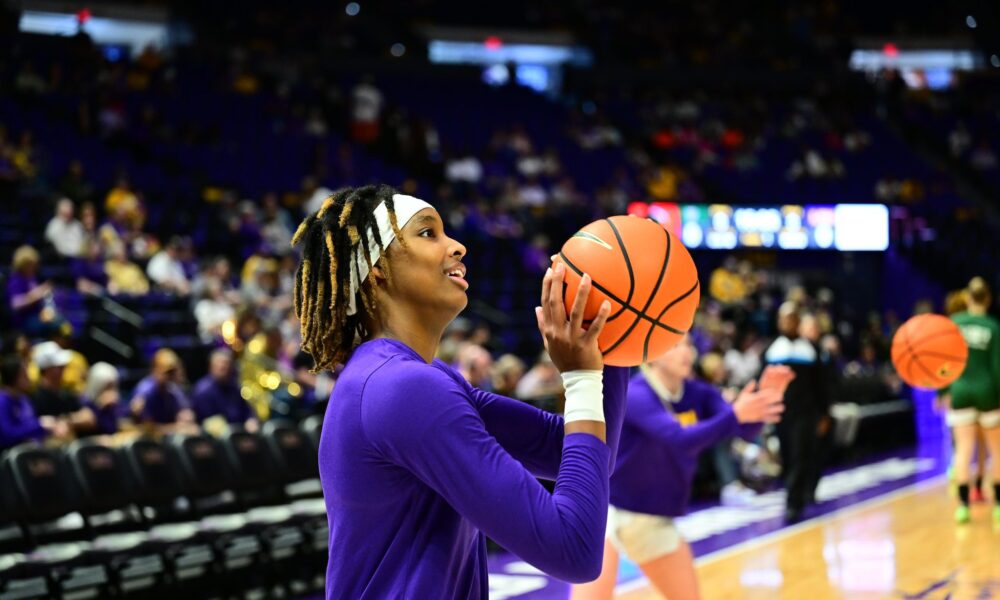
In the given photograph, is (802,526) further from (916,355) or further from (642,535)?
(642,535)

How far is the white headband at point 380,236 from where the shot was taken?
7.18 feet

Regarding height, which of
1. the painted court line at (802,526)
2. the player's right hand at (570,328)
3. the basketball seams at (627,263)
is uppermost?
the basketball seams at (627,263)

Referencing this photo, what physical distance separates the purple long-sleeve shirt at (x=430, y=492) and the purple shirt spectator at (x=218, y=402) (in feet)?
21.2

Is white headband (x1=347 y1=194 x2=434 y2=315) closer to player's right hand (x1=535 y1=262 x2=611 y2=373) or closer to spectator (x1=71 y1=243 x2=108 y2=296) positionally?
player's right hand (x1=535 y1=262 x2=611 y2=373)

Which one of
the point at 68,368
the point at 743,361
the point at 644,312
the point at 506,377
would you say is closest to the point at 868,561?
the point at 506,377

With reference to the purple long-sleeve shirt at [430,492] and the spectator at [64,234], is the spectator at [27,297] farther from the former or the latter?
the purple long-sleeve shirt at [430,492]

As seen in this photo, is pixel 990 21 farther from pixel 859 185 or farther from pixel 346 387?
pixel 346 387

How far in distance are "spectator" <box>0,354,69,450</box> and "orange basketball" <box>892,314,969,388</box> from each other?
16.0ft

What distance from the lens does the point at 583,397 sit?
204 centimetres

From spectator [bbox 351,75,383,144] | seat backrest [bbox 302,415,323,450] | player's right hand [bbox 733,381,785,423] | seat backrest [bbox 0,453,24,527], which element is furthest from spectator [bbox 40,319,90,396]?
A: spectator [bbox 351,75,383,144]

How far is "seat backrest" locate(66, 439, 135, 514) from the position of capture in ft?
20.3

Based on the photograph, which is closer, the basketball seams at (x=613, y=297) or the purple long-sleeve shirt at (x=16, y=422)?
the basketball seams at (x=613, y=297)

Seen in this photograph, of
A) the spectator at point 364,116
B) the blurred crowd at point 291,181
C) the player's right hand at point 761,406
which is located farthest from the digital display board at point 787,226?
the player's right hand at point 761,406

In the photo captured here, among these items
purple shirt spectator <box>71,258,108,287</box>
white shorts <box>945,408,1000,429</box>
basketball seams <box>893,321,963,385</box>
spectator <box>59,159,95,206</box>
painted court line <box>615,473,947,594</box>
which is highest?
spectator <box>59,159,95,206</box>
